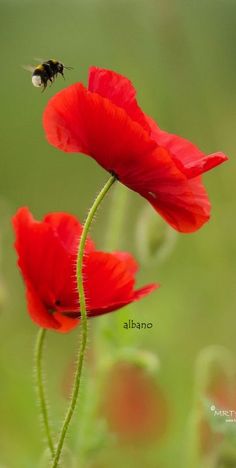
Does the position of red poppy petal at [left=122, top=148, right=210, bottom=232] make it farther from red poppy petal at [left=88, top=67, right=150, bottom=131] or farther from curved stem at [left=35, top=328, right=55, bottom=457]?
curved stem at [left=35, top=328, right=55, bottom=457]

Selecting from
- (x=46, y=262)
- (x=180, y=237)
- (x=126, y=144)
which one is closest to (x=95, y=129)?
(x=126, y=144)

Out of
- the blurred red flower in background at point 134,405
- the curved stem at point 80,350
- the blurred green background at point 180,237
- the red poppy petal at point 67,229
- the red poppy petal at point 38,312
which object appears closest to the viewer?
the curved stem at point 80,350

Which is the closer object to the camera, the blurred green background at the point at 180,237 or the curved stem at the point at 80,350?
the curved stem at the point at 80,350

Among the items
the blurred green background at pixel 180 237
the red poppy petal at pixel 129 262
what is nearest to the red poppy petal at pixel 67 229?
the red poppy petal at pixel 129 262

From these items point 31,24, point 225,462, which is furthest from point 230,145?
point 31,24

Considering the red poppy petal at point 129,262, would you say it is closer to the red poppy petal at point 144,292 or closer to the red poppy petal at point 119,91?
the red poppy petal at point 144,292

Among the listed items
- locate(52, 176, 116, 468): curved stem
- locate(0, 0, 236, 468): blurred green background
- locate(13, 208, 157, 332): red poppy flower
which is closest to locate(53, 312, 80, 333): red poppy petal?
locate(13, 208, 157, 332): red poppy flower
